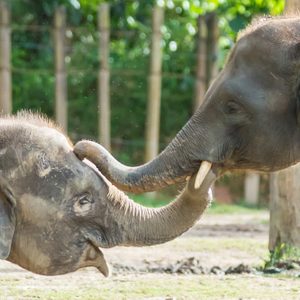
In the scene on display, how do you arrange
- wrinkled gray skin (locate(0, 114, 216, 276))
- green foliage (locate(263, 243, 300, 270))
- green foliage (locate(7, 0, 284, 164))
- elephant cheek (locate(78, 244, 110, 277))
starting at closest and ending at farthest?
wrinkled gray skin (locate(0, 114, 216, 276)), elephant cheek (locate(78, 244, 110, 277)), green foliage (locate(263, 243, 300, 270)), green foliage (locate(7, 0, 284, 164))

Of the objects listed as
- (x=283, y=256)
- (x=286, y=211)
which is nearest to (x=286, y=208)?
(x=286, y=211)

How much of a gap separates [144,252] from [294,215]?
1.46 m

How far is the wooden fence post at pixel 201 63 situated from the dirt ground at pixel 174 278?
521 centimetres

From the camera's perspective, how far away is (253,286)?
709 cm

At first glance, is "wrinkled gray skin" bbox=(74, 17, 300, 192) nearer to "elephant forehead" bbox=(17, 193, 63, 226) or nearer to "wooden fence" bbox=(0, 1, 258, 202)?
"elephant forehead" bbox=(17, 193, 63, 226)

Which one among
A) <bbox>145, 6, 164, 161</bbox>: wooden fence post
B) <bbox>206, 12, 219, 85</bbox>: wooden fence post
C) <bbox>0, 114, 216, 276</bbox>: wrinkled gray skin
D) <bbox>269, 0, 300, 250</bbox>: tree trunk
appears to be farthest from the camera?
<bbox>206, 12, 219, 85</bbox>: wooden fence post

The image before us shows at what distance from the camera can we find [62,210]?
5.78 metres

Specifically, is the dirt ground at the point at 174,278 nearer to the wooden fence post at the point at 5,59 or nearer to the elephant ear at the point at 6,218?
the elephant ear at the point at 6,218

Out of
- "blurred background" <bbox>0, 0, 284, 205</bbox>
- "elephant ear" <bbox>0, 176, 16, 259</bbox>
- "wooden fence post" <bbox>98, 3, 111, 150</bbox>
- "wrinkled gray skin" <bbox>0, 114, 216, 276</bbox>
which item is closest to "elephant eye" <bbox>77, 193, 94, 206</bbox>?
"wrinkled gray skin" <bbox>0, 114, 216, 276</bbox>

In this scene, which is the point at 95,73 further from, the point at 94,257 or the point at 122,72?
the point at 94,257

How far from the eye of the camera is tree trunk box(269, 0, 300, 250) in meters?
8.52

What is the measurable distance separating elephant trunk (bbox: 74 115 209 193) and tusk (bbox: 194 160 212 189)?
0.11 ft

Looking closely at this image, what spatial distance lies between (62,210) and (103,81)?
9356 mm

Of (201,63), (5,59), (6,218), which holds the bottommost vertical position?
(6,218)
